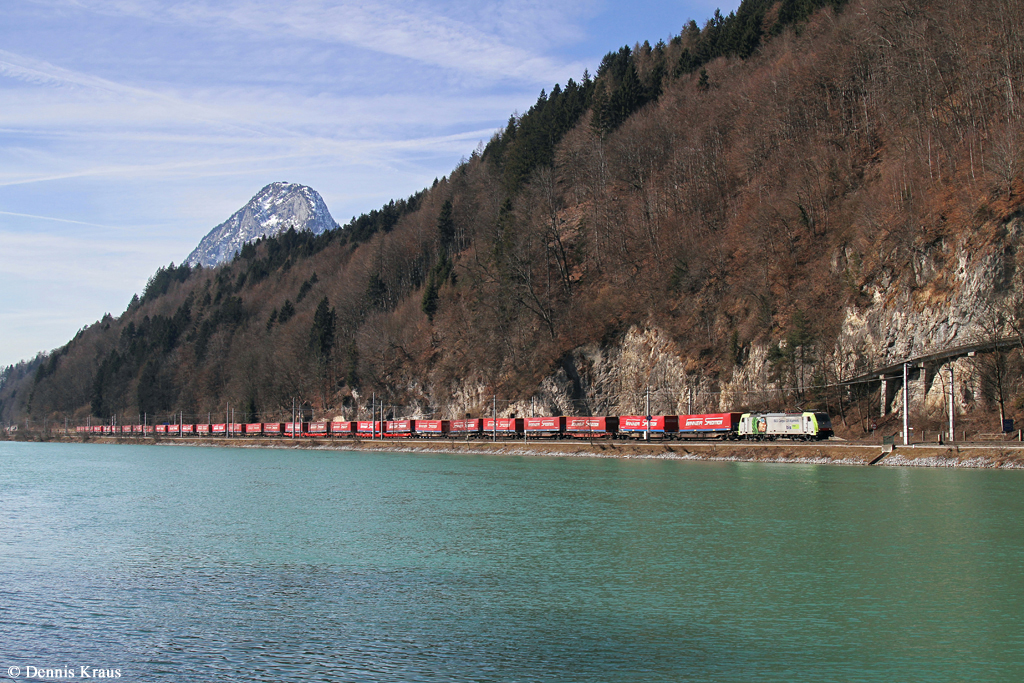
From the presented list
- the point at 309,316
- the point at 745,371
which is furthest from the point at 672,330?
the point at 309,316

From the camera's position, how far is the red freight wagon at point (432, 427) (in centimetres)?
9100

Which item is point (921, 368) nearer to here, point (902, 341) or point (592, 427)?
point (902, 341)

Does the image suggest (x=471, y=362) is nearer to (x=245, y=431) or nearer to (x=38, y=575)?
(x=245, y=431)

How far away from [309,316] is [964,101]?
115 metres

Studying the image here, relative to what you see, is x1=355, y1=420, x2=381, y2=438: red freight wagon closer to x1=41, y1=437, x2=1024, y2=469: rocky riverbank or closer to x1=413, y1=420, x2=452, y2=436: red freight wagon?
x1=41, y1=437, x2=1024, y2=469: rocky riverbank

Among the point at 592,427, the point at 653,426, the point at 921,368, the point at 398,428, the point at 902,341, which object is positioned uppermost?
the point at 902,341

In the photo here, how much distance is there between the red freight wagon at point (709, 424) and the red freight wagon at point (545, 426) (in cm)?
1358

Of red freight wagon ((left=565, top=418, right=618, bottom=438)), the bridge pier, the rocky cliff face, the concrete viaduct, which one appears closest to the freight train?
→ red freight wagon ((left=565, top=418, right=618, bottom=438))

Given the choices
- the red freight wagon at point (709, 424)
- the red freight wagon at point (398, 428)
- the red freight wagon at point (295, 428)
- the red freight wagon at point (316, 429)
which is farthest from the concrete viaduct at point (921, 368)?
the red freight wagon at point (295, 428)

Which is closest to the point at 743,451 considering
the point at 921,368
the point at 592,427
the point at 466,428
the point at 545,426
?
the point at 921,368

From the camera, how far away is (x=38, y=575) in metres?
21.0

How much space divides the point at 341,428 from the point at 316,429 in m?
5.76

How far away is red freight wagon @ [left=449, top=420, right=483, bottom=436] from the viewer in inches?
3408

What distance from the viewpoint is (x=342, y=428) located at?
10569 centimetres
